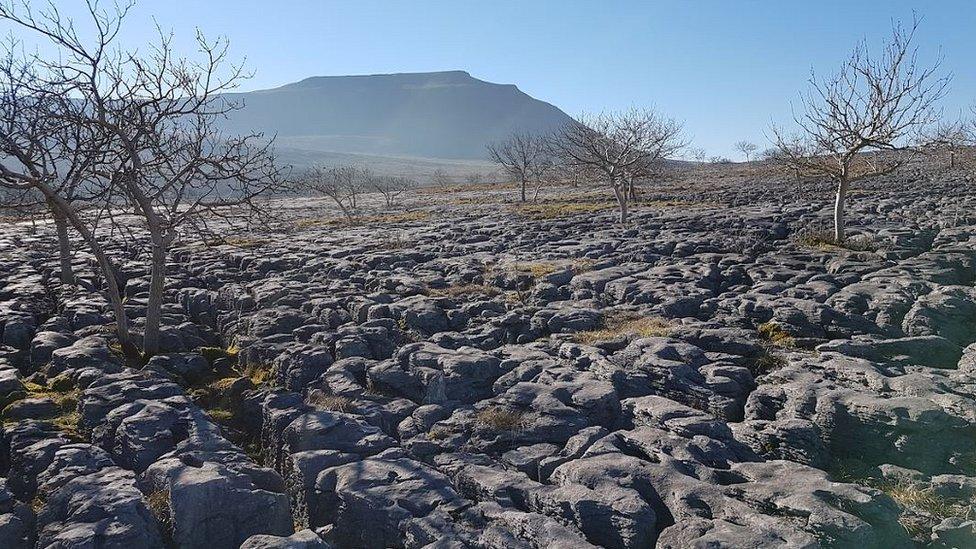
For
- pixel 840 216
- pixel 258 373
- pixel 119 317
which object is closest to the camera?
pixel 258 373

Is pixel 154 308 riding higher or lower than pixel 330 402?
higher

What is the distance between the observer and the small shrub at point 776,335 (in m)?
12.3

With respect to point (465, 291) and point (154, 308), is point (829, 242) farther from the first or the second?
point (154, 308)

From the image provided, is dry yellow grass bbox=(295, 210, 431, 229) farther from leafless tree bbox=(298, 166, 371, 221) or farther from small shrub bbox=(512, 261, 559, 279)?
small shrub bbox=(512, 261, 559, 279)

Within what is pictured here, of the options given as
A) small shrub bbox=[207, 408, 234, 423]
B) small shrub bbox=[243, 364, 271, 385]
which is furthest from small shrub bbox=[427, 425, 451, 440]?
small shrub bbox=[243, 364, 271, 385]

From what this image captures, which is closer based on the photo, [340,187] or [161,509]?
[161,509]

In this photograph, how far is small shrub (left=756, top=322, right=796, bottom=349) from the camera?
1234 centimetres

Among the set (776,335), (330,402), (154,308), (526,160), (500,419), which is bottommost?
(330,402)

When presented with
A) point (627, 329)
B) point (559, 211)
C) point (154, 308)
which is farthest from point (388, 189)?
point (627, 329)

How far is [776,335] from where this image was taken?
42.5 ft

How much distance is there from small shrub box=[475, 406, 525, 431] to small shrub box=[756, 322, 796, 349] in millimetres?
6070

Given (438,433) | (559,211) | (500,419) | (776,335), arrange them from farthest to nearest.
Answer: (559,211) < (776,335) < (500,419) < (438,433)

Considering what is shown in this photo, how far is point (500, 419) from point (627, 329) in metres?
5.27

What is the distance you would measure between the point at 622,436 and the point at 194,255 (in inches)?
949
